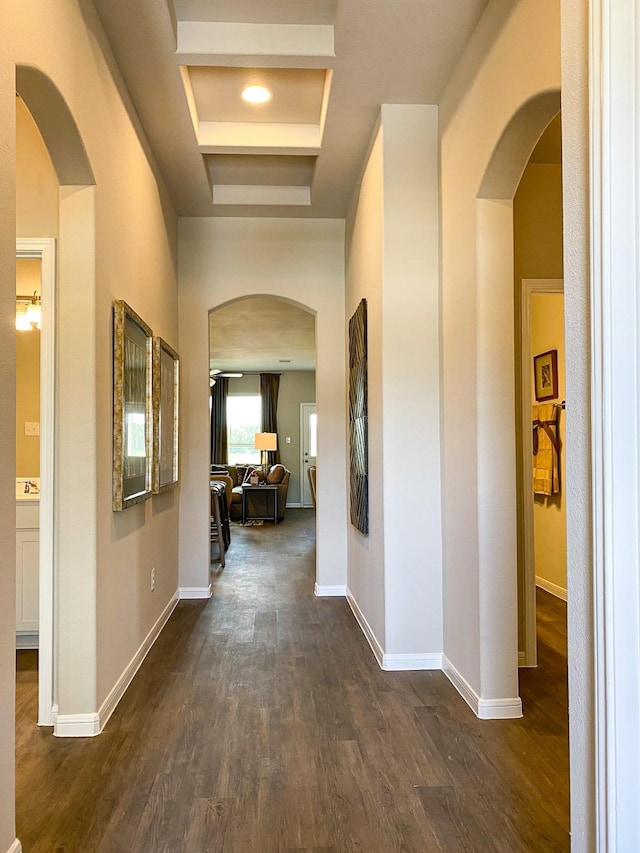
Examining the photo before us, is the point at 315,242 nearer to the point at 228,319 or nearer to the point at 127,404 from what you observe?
the point at 127,404

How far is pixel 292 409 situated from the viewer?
1287cm

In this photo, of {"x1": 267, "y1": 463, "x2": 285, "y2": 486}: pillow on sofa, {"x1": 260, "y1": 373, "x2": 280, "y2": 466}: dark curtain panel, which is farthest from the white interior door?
{"x1": 267, "y1": 463, "x2": 285, "y2": 486}: pillow on sofa

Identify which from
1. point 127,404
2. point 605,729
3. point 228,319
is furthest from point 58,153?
point 228,319

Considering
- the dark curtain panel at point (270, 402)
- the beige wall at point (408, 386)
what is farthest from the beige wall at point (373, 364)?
the dark curtain panel at point (270, 402)

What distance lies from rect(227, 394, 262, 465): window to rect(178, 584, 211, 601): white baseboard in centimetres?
805

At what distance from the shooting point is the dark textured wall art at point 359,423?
3.86m

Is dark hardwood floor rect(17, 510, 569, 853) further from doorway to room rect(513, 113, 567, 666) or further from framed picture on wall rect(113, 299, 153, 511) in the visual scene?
framed picture on wall rect(113, 299, 153, 511)

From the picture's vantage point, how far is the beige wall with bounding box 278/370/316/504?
12820 millimetres

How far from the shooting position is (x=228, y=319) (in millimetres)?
8023

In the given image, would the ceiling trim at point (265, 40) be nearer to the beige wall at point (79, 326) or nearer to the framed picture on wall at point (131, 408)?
the beige wall at point (79, 326)

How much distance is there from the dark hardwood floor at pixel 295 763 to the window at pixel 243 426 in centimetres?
933

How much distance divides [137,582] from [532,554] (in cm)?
212

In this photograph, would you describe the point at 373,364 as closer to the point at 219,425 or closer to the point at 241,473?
the point at 241,473

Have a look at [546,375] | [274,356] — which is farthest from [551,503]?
[274,356]
